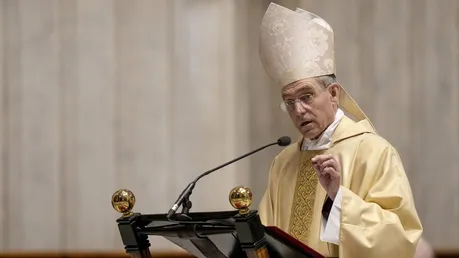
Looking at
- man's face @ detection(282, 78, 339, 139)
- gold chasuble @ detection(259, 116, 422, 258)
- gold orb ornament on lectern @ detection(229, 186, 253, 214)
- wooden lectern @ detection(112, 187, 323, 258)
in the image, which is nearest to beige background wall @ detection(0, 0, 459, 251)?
gold chasuble @ detection(259, 116, 422, 258)

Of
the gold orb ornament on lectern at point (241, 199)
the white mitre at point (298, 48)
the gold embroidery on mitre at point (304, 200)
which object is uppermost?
the white mitre at point (298, 48)

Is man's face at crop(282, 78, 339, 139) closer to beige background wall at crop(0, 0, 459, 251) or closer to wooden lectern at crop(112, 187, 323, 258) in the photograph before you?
wooden lectern at crop(112, 187, 323, 258)

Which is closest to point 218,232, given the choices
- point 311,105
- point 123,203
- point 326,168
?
point 123,203

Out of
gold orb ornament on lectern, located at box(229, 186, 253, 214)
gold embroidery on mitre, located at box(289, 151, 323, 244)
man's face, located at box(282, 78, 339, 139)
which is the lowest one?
gold embroidery on mitre, located at box(289, 151, 323, 244)

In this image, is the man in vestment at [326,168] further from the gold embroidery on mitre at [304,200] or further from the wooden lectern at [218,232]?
the wooden lectern at [218,232]

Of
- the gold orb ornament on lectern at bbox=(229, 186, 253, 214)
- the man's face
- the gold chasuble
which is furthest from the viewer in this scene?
the man's face

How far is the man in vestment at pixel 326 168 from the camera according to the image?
142 inches

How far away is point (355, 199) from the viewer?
3.62 meters

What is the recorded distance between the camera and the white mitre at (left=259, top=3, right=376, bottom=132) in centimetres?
415

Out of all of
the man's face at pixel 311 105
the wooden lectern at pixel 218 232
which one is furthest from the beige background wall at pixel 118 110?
the wooden lectern at pixel 218 232

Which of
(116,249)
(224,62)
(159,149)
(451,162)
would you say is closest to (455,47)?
(451,162)

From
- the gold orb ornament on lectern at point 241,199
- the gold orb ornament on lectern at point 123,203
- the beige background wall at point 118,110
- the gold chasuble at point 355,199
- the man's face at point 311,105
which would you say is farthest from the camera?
the beige background wall at point 118,110

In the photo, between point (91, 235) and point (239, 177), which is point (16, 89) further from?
point (239, 177)

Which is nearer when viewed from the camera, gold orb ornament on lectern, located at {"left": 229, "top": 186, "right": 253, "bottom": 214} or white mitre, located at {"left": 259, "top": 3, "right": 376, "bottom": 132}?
gold orb ornament on lectern, located at {"left": 229, "top": 186, "right": 253, "bottom": 214}
